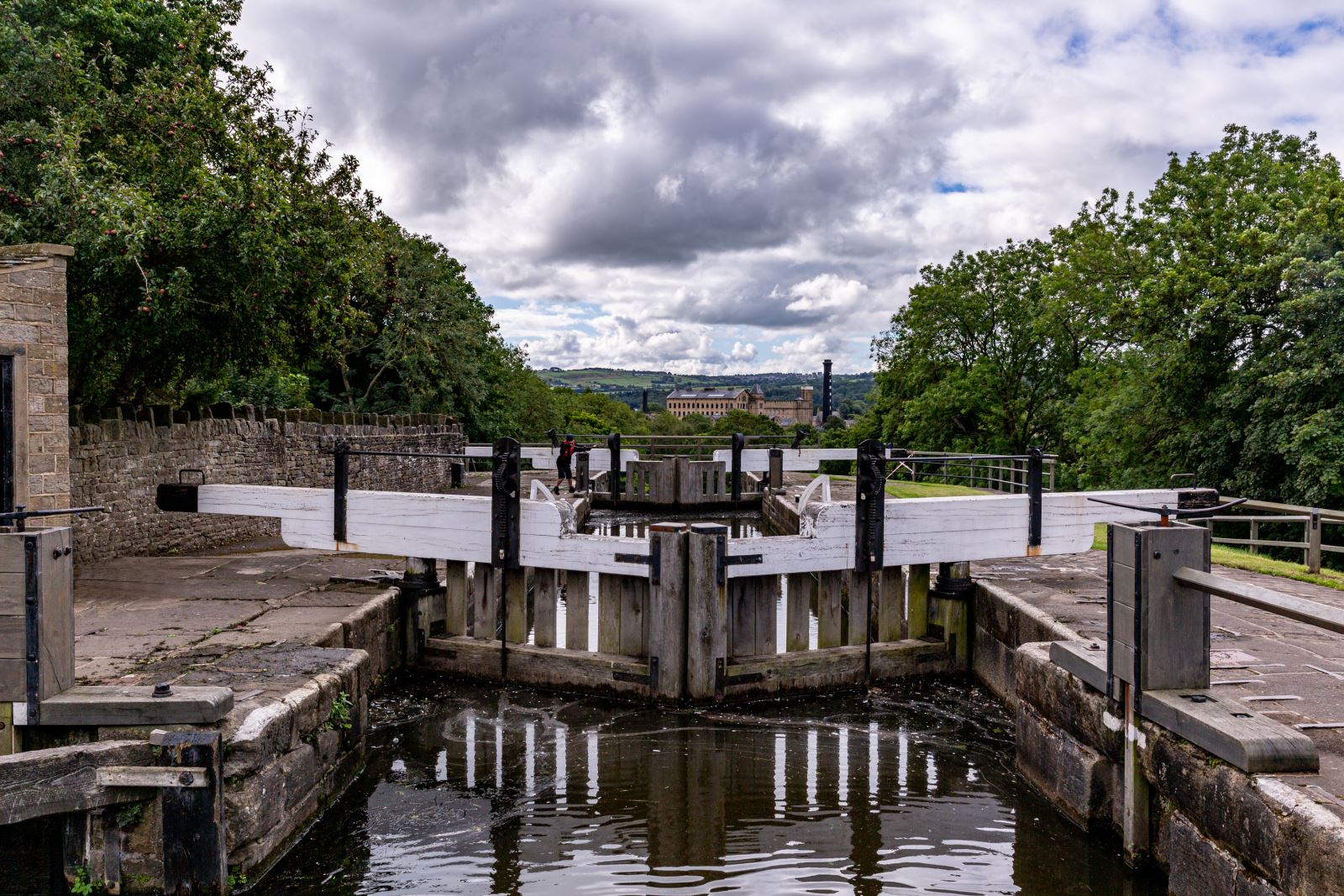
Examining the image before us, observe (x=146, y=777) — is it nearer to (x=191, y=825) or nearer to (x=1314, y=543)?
(x=191, y=825)

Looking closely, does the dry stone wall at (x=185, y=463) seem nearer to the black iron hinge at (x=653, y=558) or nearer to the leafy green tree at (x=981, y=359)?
the black iron hinge at (x=653, y=558)

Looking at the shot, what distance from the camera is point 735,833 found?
470 centimetres

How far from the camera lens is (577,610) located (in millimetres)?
7156

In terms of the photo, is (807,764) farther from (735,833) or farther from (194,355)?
(194,355)

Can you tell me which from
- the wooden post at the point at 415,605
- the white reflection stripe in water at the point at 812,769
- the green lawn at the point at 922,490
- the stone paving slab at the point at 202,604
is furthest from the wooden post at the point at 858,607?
the green lawn at the point at 922,490

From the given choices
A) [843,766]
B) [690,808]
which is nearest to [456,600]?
[690,808]

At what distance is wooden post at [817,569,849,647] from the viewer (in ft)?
24.1

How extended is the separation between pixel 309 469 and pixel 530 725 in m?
9.69

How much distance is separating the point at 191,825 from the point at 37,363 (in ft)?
16.1

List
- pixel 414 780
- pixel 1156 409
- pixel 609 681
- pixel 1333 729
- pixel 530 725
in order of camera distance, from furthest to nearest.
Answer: pixel 1156 409, pixel 609 681, pixel 530 725, pixel 414 780, pixel 1333 729

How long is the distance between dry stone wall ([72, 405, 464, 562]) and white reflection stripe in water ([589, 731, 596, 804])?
13.1 ft

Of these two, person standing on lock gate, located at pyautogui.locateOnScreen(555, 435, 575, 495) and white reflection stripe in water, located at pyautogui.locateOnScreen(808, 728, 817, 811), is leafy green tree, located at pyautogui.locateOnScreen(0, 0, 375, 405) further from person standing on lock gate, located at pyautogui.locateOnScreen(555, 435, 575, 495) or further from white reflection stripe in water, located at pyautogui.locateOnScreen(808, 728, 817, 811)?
white reflection stripe in water, located at pyautogui.locateOnScreen(808, 728, 817, 811)

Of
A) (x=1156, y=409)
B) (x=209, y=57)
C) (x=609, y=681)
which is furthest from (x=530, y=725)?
(x=1156, y=409)

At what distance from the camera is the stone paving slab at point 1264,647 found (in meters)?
3.76
